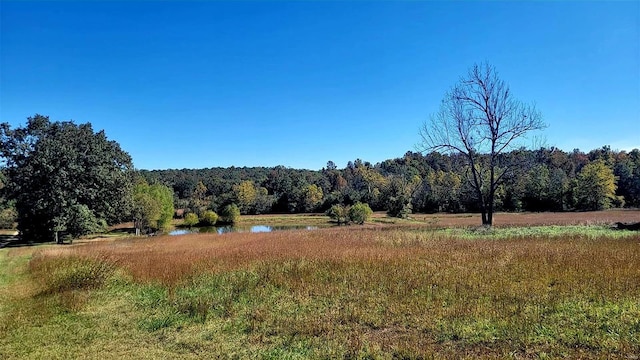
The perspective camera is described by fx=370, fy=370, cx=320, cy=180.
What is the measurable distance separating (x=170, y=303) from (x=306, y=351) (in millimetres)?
4656

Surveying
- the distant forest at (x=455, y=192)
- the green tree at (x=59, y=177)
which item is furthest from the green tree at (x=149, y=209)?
the distant forest at (x=455, y=192)

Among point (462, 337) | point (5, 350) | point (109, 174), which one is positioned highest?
point (109, 174)

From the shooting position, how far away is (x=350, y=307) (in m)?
7.68

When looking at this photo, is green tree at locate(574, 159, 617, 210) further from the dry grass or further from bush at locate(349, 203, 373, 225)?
bush at locate(349, 203, 373, 225)

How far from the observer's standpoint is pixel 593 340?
17.4 feet

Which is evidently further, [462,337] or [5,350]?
[5,350]

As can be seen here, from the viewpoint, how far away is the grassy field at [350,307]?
5.68 m

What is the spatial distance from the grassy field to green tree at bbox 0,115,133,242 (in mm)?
23721

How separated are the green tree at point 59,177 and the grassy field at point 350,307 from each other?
23.7 m

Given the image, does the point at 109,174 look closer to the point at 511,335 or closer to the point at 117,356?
the point at 117,356

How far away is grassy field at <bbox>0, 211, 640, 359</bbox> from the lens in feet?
18.6

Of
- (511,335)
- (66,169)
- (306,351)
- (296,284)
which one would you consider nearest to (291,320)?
(306,351)

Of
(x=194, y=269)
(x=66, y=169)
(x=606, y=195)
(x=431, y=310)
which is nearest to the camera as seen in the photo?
(x=431, y=310)

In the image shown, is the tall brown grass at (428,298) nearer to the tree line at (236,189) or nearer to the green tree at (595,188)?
the tree line at (236,189)
